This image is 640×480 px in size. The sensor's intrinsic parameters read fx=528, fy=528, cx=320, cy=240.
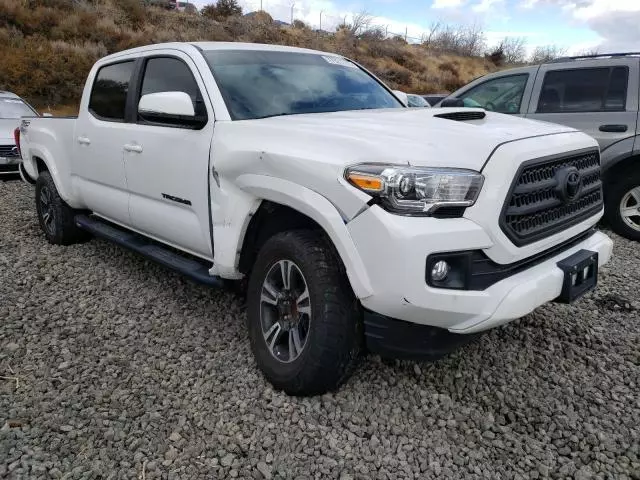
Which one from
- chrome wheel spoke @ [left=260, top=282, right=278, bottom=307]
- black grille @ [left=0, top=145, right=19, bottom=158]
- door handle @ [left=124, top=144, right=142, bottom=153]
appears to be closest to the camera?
chrome wheel spoke @ [left=260, top=282, right=278, bottom=307]

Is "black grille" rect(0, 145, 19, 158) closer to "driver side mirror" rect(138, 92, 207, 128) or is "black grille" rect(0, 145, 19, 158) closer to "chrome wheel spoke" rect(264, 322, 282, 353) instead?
"driver side mirror" rect(138, 92, 207, 128)

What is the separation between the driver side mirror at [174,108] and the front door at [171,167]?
1.6 inches

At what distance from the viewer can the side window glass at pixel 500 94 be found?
5.98 m

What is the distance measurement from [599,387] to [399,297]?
4.76ft

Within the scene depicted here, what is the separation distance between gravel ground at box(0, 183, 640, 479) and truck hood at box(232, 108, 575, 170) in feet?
4.15

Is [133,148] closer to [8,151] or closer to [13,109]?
[8,151]

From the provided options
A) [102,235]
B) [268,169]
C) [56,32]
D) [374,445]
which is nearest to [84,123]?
[102,235]

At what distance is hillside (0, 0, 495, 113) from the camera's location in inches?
741

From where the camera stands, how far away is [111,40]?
76.5 ft

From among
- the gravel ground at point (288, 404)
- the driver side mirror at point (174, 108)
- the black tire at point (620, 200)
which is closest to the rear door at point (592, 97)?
the black tire at point (620, 200)

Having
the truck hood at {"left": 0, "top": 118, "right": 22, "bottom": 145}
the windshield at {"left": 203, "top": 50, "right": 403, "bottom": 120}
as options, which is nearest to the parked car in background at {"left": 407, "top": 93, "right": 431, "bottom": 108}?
the windshield at {"left": 203, "top": 50, "right": 403, "bottom": 120}

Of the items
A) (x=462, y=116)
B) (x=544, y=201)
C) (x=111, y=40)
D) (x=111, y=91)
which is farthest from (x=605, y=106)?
(x=111, y=40)

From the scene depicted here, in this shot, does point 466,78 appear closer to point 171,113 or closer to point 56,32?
point 56,32

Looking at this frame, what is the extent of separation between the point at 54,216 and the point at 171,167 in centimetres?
258
